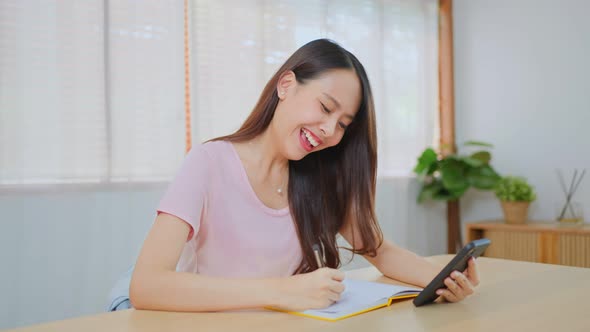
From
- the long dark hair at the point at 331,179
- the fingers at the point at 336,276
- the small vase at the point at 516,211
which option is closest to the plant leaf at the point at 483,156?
the small vase at the point at 516,211

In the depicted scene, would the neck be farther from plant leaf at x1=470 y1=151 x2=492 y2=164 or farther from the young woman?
plant leaf at x1=470 y1=151 x2=492 y2=164

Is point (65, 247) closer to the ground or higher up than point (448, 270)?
closer to the ground

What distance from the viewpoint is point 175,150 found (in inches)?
118

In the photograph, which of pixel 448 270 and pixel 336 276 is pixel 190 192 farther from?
pixel 448 270

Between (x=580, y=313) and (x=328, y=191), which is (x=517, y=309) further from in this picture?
(x=328, y=191)

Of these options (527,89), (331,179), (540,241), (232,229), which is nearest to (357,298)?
(232,229)

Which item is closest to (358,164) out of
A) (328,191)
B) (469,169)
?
(328,191)

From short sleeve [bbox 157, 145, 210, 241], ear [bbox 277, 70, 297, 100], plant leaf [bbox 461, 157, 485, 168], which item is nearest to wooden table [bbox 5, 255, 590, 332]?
short sleeve [bbox 157, 145, 210, 241]

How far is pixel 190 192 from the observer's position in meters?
1.33

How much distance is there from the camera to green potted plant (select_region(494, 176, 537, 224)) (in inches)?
143

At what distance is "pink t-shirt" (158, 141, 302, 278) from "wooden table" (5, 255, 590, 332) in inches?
13.4

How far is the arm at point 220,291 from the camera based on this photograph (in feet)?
3.71

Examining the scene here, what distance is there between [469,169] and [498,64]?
774 millimetres

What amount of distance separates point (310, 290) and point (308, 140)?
448mm
